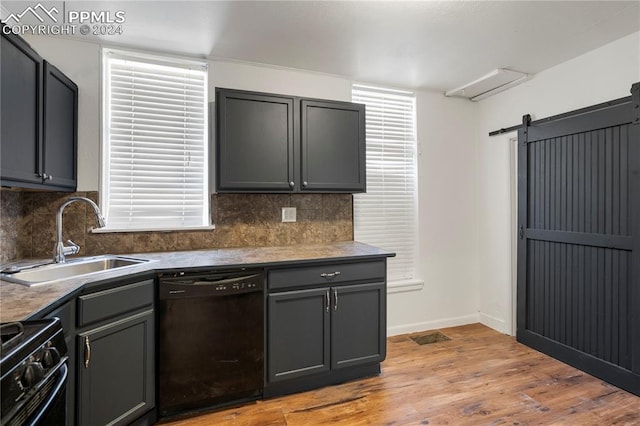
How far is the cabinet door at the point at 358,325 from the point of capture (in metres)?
2.37

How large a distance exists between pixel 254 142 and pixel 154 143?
2.70ft

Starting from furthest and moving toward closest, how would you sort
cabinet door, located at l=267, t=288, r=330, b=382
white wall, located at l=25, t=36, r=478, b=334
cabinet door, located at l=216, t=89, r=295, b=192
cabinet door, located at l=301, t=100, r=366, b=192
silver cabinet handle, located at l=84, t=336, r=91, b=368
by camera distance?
white wall, located at l=25, t=36, r=478, b=334
cabinet door, located at l=301, t=100, r=366, b=192
cabinet door, located at l=216, t=89, r=295, b=192
cabinet door, located at l=267, t=288, r=330, b=382
silver cabinet handle, located at l=84, t=336, r=91, b=368

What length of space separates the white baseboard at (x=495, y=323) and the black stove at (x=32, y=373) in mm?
3579

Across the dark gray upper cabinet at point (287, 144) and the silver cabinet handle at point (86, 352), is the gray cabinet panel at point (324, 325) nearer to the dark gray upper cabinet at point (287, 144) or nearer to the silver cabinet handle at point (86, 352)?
the dark gray upper cabinet at point (287, 144)

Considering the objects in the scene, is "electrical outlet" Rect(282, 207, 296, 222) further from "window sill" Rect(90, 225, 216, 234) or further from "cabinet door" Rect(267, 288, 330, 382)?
"cabinet door" Rect(267, 288, 330, 382)

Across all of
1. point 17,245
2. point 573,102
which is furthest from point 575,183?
point 17,245

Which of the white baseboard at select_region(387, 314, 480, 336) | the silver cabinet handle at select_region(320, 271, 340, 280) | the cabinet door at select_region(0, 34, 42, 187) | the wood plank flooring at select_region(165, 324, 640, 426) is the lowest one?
the wood plank flooring at select_region(165, 324, 640, 426)

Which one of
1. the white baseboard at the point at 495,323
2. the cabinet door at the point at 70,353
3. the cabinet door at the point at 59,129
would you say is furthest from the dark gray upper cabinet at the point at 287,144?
the white baseboard at the point at 495,323

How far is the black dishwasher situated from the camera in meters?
1.97

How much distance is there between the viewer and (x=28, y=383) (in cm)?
93

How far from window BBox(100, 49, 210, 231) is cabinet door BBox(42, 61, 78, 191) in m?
0.20

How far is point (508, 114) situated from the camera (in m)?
3.31

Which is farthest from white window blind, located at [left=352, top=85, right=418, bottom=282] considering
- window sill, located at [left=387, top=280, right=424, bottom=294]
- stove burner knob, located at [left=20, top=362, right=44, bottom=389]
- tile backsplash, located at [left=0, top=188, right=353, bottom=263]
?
stove burner knob, located at [left=20, top=362, right=44, bottom=389]

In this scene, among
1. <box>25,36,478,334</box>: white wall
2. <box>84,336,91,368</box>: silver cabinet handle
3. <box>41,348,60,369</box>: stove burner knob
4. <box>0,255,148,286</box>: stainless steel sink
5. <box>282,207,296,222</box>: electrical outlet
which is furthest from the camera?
<box>25,36,478,334</box>: white wall
